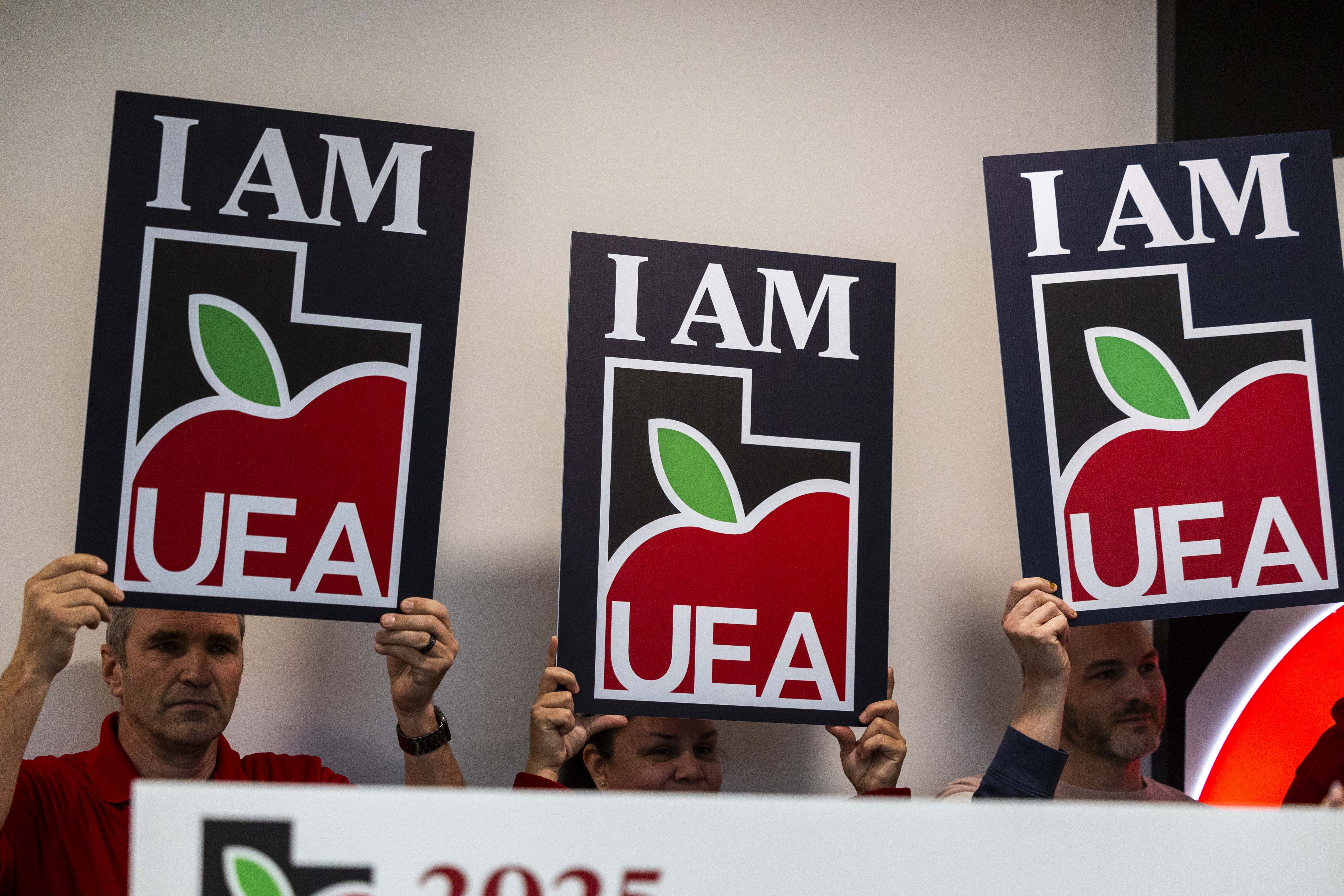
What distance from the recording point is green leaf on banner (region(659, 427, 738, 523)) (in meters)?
1.79

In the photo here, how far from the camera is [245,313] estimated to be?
1663 mm

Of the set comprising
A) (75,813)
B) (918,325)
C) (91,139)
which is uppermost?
(91,139)

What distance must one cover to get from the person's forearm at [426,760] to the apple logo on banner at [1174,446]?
1076mm

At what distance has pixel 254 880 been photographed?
2.68 ft

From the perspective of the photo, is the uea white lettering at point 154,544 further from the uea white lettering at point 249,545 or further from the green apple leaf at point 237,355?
the green apple leaf at point 237,355

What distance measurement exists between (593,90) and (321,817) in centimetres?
191

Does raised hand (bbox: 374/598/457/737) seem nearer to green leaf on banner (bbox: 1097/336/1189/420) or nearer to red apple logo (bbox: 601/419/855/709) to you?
red apple logo (bbox: 601/419/855/709)

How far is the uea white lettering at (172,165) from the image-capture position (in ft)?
5.45

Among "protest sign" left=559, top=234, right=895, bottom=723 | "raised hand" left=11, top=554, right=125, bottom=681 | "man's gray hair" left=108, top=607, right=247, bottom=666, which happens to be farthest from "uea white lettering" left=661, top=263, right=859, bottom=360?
"man's gray hair" left=108, top=607, right=247, bottom=666

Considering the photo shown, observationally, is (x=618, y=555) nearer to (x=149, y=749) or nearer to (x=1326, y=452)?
(x=149, y=749)

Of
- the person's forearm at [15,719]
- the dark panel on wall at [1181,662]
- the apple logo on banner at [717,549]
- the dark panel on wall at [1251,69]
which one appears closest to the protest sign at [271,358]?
the person's forearm at [15,719]

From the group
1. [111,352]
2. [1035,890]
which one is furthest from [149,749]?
[1035,890]

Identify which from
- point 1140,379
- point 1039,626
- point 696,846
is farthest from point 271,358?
point 1140,379

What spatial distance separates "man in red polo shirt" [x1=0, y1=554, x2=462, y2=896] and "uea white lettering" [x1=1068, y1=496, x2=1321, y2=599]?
1042 mm
